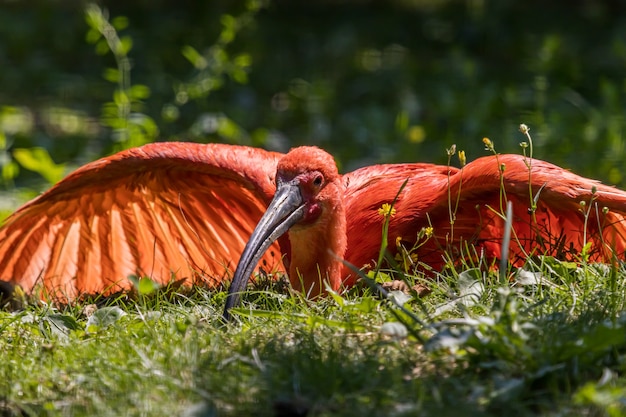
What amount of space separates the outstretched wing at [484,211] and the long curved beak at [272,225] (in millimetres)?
480

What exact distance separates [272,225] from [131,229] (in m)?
1.37

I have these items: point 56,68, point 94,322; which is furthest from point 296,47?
point 94,322

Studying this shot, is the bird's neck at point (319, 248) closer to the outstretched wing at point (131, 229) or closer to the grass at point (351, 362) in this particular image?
the outstretched wing at point (131, 229)

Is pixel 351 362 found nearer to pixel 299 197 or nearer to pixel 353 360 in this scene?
pixel 353 360

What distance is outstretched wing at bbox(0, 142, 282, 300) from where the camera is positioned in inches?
224

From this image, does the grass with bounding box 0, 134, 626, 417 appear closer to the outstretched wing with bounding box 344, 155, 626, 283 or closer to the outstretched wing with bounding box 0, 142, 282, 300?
the outstretched wing with bounding box 344, 155, 626, 283

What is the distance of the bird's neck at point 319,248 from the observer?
5.02 meters

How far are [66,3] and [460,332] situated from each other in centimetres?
1153

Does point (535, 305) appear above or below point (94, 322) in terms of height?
above

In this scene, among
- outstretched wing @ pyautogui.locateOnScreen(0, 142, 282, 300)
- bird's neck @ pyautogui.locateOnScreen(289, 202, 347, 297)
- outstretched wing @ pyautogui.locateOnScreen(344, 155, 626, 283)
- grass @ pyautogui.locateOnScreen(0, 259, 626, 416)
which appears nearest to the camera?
grass @ pyautogui.locateOnScreen(0, 259, 626, 416)

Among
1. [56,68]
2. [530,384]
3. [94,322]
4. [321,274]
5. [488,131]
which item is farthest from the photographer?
[56,68]

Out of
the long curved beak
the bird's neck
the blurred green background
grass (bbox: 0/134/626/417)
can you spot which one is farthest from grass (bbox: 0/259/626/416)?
the blurred green background

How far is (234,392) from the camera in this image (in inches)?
130

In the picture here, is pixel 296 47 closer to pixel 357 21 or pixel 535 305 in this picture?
pixel 357 21
